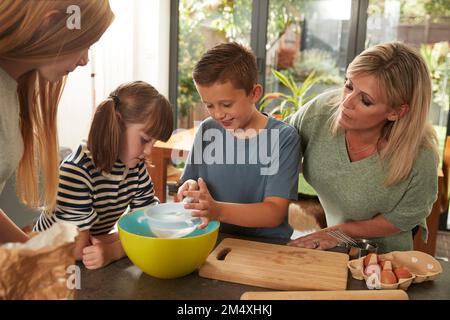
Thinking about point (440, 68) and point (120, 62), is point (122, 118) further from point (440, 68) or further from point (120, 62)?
point (440, 68)

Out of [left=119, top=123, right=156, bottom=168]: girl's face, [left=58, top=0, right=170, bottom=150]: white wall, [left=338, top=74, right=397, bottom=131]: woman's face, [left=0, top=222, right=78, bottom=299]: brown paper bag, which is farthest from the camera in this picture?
[left=58, top=0, right=170, bottom=150]: white wall

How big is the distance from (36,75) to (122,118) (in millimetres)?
274

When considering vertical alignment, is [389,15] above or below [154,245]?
above

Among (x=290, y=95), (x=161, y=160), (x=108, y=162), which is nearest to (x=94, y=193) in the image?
(x=108, y=162)

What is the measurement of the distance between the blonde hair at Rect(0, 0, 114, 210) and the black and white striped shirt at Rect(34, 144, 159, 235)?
2.7 inches

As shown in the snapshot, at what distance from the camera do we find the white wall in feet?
8.20

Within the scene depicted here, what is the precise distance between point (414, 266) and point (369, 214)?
40 centimetres

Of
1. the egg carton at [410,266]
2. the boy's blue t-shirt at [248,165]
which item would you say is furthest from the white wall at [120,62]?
the egg carton at [410,266]

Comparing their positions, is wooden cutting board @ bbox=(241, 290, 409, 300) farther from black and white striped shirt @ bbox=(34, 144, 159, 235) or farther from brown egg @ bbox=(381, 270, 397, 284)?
black and white striped shirt @ bbox=(34, 144, 159, 235)

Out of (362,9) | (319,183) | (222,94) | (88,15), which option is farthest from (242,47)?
(362,9)

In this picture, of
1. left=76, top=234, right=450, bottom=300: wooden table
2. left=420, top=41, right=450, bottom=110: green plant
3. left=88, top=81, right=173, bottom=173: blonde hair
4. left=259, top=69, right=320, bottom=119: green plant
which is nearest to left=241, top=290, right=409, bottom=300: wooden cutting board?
left=76, top=234, right=450, bottom=300: wooden table

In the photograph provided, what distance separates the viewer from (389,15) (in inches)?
127

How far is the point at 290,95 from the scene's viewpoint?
3.55 metres
